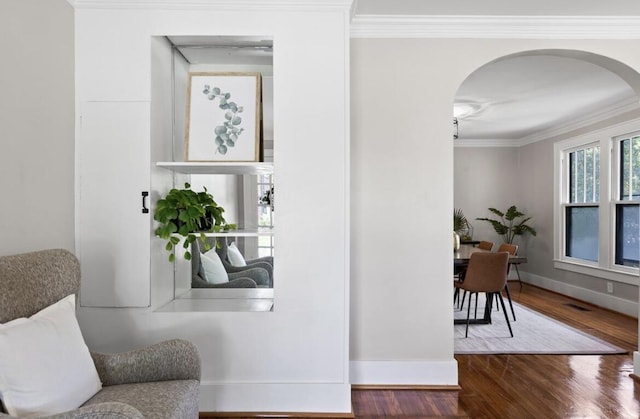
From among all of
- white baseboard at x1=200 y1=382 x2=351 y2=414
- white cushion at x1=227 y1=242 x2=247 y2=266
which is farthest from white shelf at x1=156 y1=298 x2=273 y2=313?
white baseboard at x1=200 y1=382 x2=351 y2=414

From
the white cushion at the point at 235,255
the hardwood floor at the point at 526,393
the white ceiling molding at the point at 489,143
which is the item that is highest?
the white ceiling molding at the point at 489,143

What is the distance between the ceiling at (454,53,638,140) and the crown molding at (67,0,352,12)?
1.34 meters

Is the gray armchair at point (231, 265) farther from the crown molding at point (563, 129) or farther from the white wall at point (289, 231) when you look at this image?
the crown molding at point (563, 129)

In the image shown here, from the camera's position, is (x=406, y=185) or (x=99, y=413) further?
(x=406, y=185)

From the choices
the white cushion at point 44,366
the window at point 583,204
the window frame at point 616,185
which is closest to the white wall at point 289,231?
the white cushion at point 44,366

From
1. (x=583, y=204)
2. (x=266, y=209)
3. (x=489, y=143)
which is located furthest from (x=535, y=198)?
(x=266, y=209)

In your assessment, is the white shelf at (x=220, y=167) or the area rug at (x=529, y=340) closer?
the white shelf at (x=220, y=167)

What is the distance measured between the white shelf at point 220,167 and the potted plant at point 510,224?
545 cm

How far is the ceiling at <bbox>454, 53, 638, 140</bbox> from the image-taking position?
12.1 feet

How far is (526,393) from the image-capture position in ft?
8.86

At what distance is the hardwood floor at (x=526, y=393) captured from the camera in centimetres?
246

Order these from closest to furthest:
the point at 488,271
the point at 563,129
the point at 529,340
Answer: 1. the point at 529,340
2. the point at 488,271
3. the point at 563,129

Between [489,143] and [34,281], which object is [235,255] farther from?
[489,143]

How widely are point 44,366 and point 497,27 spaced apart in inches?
122
